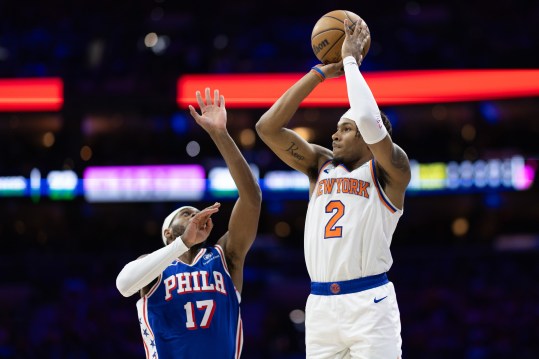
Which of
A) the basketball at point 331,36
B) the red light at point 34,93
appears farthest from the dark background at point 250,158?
the basketball at point 331,36

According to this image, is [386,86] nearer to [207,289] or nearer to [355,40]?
[355,40]

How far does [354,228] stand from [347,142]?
562 mm

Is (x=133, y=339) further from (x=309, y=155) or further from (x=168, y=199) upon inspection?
(x=309, y=155)

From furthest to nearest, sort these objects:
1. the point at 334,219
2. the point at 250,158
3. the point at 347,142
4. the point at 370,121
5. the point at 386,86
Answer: the point at 250,158 → the point at 386,86 → the point at 347,142 → the point at 334,219 → the point at 370,121

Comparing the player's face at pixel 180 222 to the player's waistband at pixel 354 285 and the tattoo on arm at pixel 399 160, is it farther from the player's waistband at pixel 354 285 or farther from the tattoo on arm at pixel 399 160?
the tattoo on arm at pixel 399 160

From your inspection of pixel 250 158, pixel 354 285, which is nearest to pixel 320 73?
pixel 354 285

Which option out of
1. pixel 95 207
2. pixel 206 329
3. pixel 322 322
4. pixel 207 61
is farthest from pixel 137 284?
pixel 95 207

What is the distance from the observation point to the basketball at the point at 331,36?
4.70 meters

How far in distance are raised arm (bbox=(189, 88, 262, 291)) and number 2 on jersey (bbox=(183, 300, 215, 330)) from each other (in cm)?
29

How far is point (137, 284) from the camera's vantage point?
4457 millimetres

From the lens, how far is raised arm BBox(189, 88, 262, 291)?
4754mm

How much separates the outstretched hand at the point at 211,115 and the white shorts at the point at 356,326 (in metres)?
1.22

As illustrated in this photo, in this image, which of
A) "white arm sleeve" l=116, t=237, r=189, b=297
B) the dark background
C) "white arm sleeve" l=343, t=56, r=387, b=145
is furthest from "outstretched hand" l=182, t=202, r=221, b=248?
the dark background

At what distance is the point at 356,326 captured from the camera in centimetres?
418
